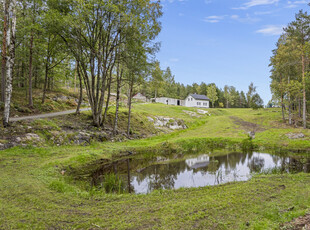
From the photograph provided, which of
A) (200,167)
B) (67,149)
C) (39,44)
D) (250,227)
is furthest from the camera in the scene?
(39,44)

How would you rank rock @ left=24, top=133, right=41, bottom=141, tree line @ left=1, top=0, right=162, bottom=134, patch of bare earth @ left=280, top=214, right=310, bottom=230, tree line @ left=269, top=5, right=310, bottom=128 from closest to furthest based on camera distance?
patch of bare earth @ left=280, top=214, right=310, bottom=230 < rock @ left=24, top=133, right=41, bottom=141 < tree line @ left=1, top=0, right=162, bottom=134 < tree line @ left=269, top=5, right=310, bottom=128

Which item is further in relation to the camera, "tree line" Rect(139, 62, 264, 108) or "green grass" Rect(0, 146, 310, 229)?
"tree line" Rect(139, 62, 264, 108)

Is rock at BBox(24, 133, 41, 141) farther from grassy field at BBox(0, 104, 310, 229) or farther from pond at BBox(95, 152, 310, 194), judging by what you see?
pond at BBox(95, 152, 310, 194)

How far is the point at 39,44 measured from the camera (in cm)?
2147

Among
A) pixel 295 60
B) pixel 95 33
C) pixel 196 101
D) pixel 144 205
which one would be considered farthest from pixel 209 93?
pixel 144 205

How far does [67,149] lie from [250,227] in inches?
539

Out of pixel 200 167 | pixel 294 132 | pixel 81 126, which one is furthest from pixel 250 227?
pixel 294 132

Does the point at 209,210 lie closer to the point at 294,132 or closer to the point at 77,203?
the point at 77,203

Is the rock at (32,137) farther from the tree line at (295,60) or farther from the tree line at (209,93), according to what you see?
the tree line at (209,93)

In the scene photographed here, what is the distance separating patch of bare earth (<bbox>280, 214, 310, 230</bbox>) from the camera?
417cm

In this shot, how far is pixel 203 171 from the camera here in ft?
40.8

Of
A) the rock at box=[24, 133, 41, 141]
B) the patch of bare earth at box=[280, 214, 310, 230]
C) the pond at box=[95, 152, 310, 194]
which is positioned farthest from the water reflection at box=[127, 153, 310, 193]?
the rock at box=[24, 133, 41, 141]

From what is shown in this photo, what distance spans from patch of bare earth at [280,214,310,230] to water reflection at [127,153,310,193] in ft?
17.0

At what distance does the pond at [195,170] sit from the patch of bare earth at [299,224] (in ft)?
17.0
